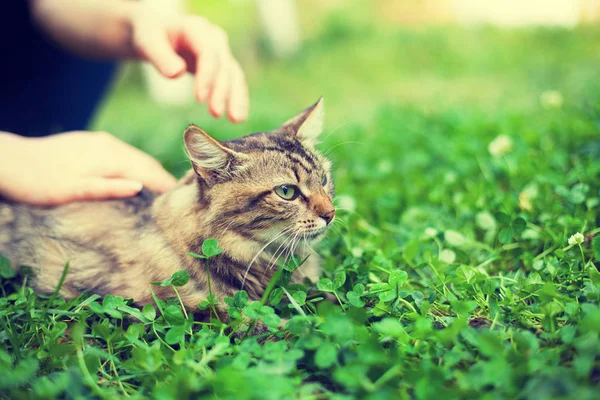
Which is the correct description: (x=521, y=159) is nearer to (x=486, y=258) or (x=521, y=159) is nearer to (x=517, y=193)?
(x=517, y=193)

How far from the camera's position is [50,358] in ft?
5.27

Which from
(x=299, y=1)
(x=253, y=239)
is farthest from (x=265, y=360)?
(x=299, y=1)

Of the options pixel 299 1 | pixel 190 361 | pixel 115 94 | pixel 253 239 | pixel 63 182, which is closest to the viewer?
pixel 190 361

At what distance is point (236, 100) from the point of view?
247 centimetres

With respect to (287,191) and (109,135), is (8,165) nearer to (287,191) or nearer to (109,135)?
(109,135)

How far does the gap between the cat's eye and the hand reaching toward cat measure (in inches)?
22.3

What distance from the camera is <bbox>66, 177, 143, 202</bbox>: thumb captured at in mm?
2197

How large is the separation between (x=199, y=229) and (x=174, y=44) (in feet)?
3.57

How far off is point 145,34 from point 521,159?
213cm

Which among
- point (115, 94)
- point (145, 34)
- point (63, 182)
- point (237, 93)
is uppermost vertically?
point (145, 34)

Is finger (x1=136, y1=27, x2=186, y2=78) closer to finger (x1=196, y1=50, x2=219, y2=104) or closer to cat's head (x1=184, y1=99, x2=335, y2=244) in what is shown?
finger (x1=196, y1=50, x2=219, y2=104)

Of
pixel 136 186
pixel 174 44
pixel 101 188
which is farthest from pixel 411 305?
pixel 174 44

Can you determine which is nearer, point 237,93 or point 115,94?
point 237,93

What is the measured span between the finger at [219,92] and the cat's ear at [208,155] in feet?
1.55
